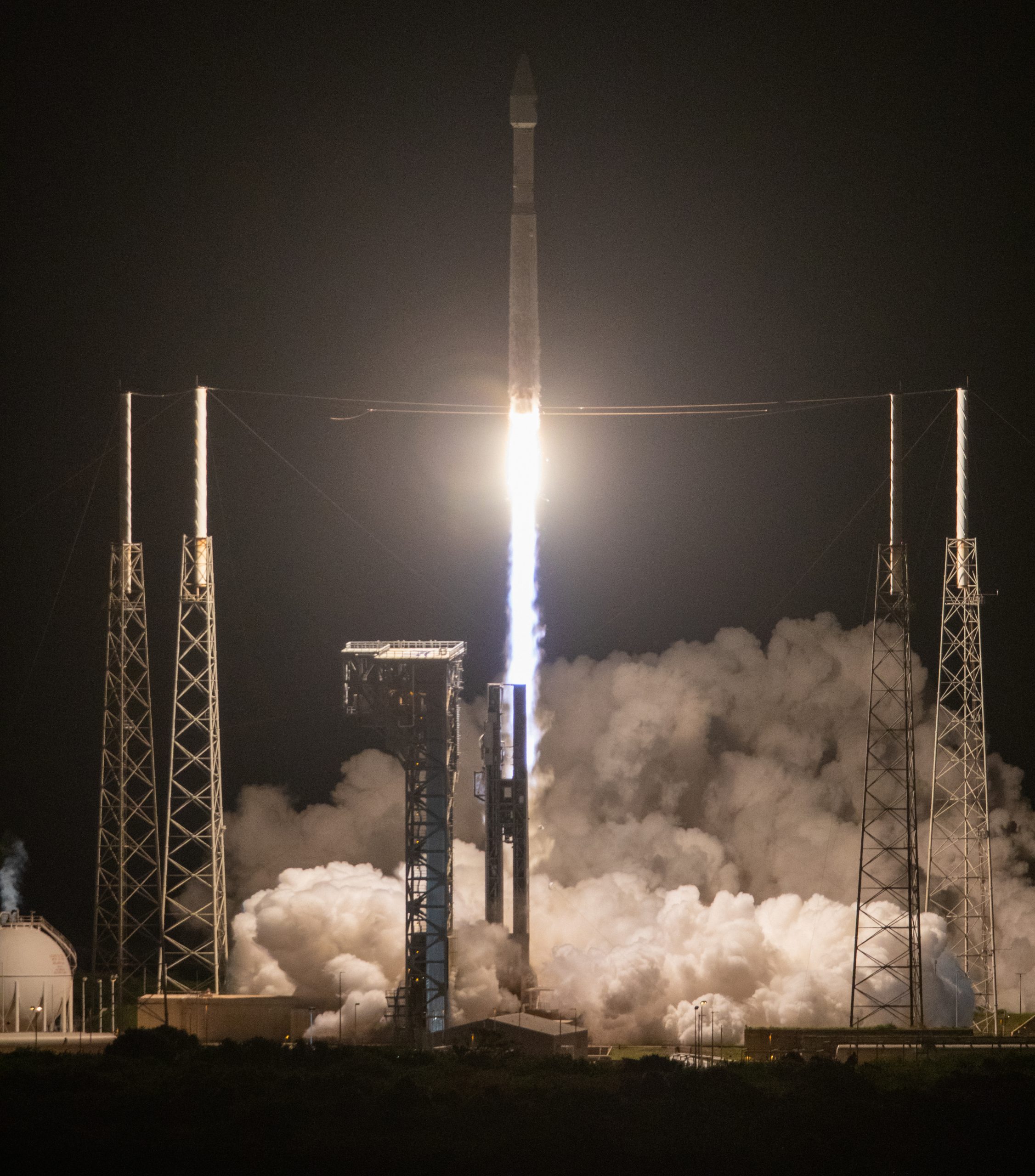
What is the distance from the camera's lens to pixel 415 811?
36.9m

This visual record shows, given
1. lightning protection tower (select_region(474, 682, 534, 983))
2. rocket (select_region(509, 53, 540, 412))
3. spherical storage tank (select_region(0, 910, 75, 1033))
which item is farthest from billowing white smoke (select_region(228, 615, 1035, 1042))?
rocket (select_region(509, 53, 540, 412))

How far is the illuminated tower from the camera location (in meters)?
37.7

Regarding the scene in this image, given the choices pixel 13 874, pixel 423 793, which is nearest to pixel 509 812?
pixel 423 793

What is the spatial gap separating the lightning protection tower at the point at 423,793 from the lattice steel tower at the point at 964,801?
892cm

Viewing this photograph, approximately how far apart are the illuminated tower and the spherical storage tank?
24.6 feet

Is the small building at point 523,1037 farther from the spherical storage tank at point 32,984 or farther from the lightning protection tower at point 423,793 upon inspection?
the spherical storage tank at point 32,984

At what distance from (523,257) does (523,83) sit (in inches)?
127

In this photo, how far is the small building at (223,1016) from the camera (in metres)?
36.4

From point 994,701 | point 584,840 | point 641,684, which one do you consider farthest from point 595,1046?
point 994,701

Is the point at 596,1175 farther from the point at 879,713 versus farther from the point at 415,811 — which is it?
the point at 879,713

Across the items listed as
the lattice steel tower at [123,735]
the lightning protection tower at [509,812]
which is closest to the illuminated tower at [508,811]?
the lightning protection tower at [509,812]

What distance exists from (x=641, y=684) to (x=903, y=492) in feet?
38.7

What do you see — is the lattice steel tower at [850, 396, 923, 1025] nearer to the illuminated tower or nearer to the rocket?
the illuminated tower

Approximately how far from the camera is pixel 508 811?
124ft
